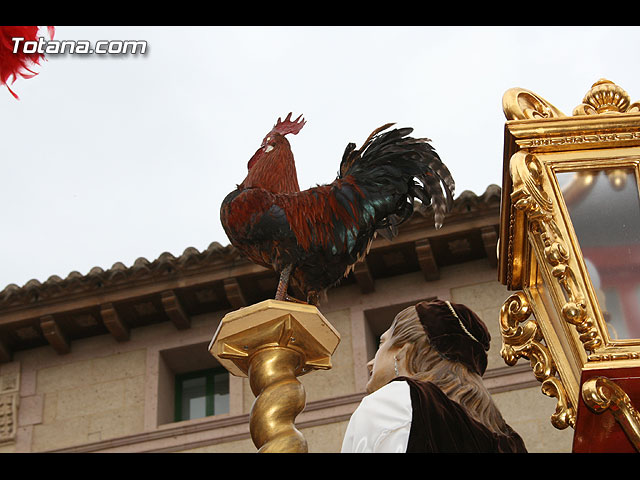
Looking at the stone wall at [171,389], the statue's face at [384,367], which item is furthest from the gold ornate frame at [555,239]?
the stone wall at [171,389]

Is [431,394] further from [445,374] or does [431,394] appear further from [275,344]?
[275,344]

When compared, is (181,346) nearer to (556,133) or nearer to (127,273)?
(127,273)

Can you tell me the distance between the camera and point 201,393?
13.6m

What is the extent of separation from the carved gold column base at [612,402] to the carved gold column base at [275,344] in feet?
3.21

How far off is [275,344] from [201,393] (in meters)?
9.84

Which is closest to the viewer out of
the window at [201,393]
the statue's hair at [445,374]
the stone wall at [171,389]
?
the statue's hair at [445,374]

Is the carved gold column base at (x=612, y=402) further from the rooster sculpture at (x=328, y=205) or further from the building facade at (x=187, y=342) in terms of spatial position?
the building facade at (x=187, y=342)

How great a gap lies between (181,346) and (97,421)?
51.3 inches

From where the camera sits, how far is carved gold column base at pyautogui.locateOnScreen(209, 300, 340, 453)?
12.8 feet

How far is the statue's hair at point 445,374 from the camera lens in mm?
5082

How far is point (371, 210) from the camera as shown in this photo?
5.20 meters

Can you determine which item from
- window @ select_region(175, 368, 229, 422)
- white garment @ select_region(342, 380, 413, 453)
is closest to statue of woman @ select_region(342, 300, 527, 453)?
white garment @ select_region(342, 380, 413, 453)

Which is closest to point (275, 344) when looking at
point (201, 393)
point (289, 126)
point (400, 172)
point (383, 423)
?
point (383, 423)
